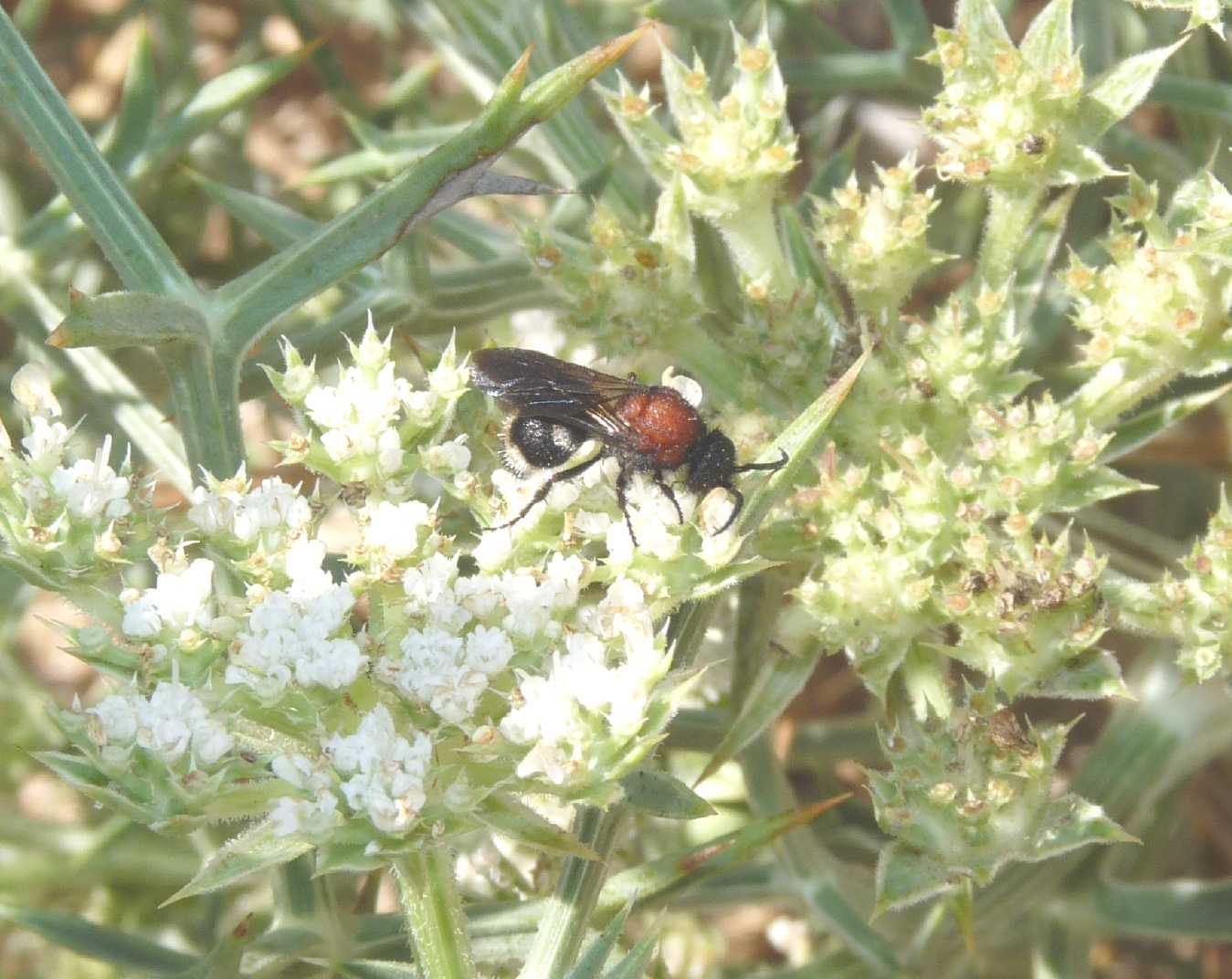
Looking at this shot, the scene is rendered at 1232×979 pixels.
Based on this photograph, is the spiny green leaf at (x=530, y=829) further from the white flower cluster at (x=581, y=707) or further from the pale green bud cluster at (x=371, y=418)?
the pale green bud cluster at (x=371, y=418)

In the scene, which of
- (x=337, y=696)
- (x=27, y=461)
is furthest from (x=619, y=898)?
(x=27, y=461)

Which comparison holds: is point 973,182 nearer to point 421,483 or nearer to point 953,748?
point 953,748

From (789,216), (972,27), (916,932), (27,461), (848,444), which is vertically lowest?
(916,932)

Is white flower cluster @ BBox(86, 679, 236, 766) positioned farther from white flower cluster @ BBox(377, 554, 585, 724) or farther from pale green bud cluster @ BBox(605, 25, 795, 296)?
pale green bud cluster @ BBox(605, 25, 795, 296)

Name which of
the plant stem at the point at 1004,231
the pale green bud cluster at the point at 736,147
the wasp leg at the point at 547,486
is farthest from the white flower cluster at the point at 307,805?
the plant stem at the point at 1004,231

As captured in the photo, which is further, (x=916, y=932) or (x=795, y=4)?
(x=795, y=4)

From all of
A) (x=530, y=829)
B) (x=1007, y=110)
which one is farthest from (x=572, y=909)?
(x=1007, y=110)
